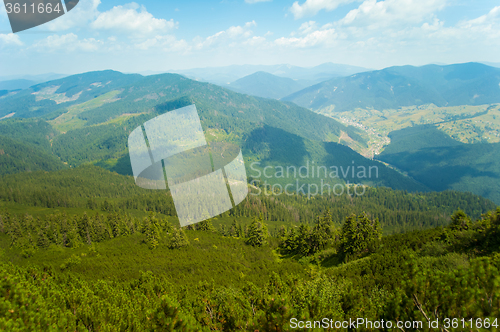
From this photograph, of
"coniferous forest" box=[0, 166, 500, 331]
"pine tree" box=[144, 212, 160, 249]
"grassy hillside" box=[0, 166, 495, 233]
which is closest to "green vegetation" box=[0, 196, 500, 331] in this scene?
"coniferous forest" box=[0, 166, 500, 331]

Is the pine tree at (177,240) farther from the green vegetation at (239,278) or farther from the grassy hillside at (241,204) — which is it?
the grassy hillside at (241,204)

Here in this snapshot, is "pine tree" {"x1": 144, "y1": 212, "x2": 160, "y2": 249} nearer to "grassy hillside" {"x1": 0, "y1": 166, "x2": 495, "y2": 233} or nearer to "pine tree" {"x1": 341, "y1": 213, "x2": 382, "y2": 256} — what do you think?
"pine tree" {"x1": 341, "y1": 213, "x2": 382, "y2": 256}

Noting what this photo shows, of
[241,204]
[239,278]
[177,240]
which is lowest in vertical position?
[241,204]

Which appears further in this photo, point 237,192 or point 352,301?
point 352,301

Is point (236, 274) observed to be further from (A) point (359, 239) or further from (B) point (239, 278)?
(A) point (359, 239)

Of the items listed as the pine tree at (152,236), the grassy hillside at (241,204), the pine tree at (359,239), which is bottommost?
the grassy hillside at (241,204)

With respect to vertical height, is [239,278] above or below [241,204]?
above

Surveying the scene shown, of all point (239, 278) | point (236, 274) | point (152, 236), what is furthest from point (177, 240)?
point (239, 278)

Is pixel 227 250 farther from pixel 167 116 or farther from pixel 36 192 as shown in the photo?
pixel 36 192

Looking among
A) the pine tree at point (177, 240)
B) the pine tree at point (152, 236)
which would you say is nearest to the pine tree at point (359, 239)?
the pine tree at point (177, 240)

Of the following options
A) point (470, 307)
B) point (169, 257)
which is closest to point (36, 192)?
point (169, 257)

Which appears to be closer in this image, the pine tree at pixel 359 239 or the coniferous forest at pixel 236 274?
the coniferous forest at pixel 236 274
